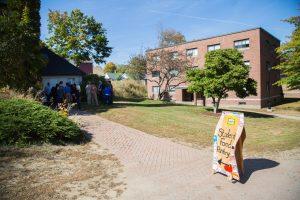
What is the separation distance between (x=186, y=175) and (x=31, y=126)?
17.7 ft

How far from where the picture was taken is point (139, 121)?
1628cm

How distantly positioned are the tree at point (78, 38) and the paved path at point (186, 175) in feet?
99.4

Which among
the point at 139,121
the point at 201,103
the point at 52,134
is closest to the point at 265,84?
the point at 201,103

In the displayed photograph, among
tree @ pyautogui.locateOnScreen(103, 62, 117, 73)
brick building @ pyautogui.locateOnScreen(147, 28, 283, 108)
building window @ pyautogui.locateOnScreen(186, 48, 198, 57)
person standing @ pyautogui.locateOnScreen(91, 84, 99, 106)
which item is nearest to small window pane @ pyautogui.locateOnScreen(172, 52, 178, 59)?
brick building @ pyautogui.locateOnScreen(147, 28, 283, 108)

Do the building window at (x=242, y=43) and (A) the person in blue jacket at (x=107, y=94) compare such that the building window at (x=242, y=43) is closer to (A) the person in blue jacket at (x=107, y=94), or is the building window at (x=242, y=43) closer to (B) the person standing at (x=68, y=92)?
(A) the person in blue jacket at (x=107, y=94)

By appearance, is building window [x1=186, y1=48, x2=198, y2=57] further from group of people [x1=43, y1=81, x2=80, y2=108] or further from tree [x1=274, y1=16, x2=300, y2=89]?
group of people [x1=43, y1=81, x2=80, y2=108]

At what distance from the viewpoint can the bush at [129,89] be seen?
42.8m

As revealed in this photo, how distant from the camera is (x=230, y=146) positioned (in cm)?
753

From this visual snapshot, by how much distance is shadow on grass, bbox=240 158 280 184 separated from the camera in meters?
8.00

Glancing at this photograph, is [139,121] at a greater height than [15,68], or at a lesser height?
lesser

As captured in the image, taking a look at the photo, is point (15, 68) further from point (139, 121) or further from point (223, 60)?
point (223, 60)

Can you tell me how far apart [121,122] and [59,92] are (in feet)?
17.3

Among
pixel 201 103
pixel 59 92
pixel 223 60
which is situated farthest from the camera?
pixel 201 103

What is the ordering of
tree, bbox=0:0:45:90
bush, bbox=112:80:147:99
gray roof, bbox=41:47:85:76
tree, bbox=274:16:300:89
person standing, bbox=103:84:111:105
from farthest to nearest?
bush, bbox=112:80:147:99 → gray roof, bbox=41:47:85:76 → tree, bbox=274:16:300:89 → person standing, bbox=103:84:111:105 → tree, bbox=0:0:45:90
